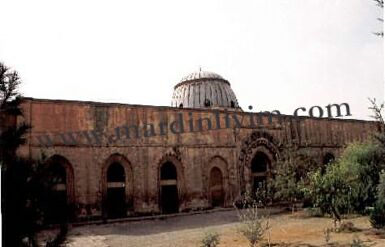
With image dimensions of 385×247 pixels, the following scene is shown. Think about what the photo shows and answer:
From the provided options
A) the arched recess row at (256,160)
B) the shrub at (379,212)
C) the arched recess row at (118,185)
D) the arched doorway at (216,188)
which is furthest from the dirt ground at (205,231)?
the arched recess row at (256,160)

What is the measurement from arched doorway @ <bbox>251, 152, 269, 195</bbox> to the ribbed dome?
5451mm

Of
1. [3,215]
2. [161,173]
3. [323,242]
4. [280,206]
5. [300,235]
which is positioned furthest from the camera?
[280,206]

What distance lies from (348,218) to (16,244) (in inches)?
608

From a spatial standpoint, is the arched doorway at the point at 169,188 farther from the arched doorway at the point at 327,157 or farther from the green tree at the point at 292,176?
the arched doorway at the point at 327,157

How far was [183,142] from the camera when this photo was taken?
66.9 feet

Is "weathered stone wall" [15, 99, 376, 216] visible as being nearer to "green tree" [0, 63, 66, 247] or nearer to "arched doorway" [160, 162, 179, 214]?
"arched doorway" [160, 162, 179, 214]

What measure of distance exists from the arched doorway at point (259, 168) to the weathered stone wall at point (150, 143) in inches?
17.0

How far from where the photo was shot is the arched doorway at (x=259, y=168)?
2300cm

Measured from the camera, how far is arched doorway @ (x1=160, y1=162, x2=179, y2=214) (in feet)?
64.9

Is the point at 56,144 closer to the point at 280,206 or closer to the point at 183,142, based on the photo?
the point at 183,142

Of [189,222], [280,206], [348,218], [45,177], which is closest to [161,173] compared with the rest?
[189,222]

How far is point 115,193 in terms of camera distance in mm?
18469

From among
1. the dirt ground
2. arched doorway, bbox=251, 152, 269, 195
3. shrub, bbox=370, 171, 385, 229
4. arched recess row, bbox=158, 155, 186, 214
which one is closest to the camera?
the dirt ground

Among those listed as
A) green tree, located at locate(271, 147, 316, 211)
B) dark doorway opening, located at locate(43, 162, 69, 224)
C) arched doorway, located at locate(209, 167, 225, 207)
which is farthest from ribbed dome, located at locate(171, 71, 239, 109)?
dark doorway opening, located at locate(43, 162, 69, 224)
